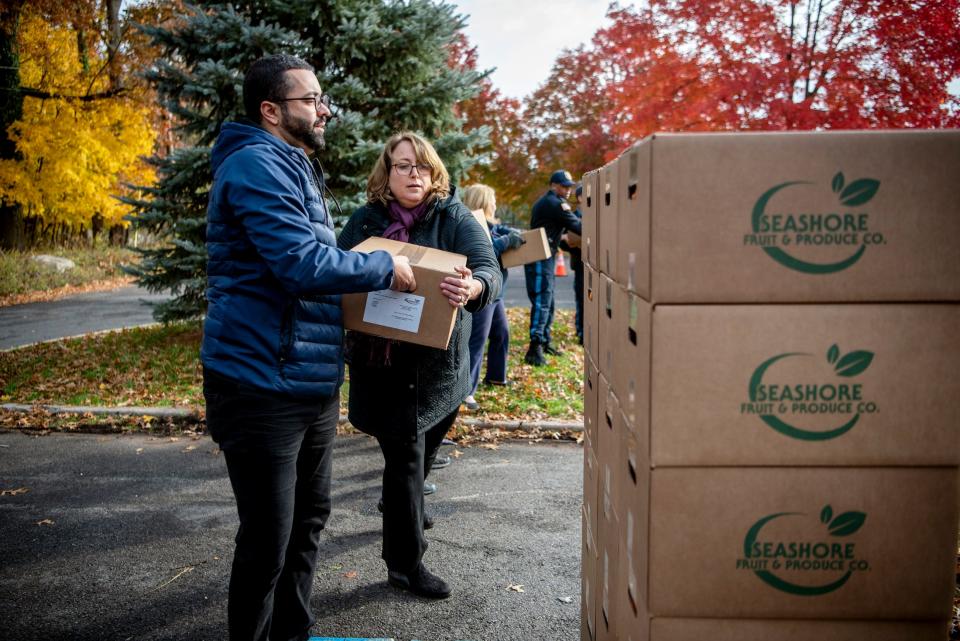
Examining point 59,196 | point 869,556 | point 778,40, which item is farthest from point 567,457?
point 59,196

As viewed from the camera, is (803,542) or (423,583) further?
(423,583)

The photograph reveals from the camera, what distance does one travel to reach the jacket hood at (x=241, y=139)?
7.19ft

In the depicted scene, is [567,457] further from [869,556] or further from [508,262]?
[869,556]

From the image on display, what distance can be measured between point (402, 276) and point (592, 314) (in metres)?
0.67

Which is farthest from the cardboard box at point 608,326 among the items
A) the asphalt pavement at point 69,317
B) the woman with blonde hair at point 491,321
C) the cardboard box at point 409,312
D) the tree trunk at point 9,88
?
the tree trunk at point 9,88

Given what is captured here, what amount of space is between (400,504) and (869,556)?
6.59 feet

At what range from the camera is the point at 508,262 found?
21.1 feet

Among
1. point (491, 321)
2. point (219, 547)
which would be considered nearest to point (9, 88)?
point (491, 321)

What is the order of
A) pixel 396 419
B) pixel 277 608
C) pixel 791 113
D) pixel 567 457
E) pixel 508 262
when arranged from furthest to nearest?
pixel 791 113 → pixel 508 262 → pixel 567 457 → pixel 396 419 → pixel 277 608

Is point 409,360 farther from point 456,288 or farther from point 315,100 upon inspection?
point 315,100

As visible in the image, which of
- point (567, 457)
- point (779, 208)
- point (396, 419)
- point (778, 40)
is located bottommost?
point (567, 457)

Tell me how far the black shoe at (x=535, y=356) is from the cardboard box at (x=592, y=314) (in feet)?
18.0

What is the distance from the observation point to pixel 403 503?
3100 mm

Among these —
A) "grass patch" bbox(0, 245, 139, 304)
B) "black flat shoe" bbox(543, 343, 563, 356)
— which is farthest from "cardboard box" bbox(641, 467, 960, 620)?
"grass patch" bbox(0, 245, 139, 304)
